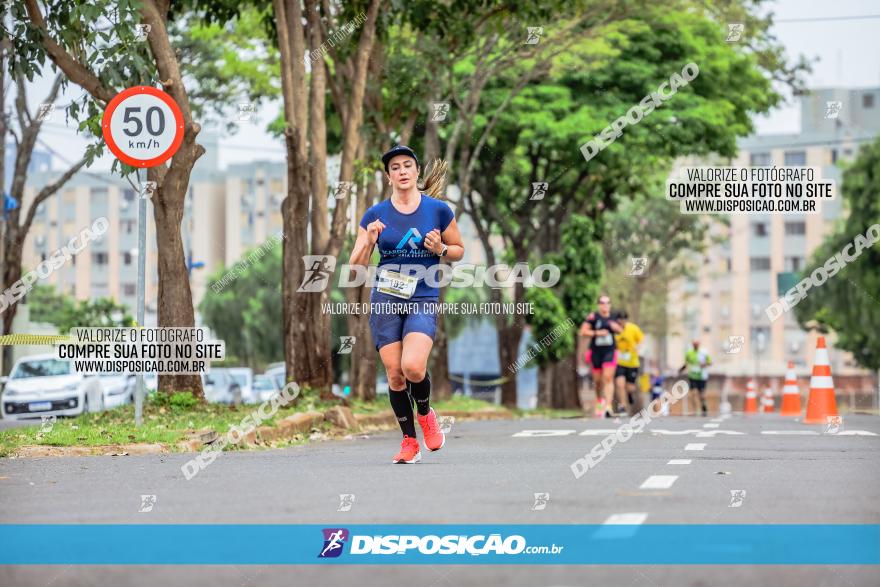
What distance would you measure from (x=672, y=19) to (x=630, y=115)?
105 inches

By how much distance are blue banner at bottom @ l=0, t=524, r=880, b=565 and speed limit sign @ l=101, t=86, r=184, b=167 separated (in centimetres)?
760

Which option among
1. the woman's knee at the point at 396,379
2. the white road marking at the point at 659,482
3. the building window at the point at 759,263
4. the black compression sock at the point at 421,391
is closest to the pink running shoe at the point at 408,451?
the black compression sock at the point at 421,391

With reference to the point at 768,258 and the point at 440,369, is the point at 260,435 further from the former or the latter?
the point at 768,258

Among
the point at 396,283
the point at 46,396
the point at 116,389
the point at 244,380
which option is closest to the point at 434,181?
the point at 396,283

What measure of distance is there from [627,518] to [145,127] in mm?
8413

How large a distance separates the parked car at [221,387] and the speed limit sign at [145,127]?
30.1 metres

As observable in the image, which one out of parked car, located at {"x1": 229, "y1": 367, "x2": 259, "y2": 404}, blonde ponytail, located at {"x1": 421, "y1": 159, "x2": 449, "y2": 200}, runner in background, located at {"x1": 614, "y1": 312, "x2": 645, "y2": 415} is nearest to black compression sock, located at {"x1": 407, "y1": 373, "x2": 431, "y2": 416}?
blonde ponytail, located at {"x1": 421, "y1": 159, "x2": 449, "y2": 200}

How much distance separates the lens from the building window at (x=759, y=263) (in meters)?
112

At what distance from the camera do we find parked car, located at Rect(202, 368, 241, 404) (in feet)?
149

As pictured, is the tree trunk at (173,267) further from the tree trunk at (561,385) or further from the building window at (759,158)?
the building window at (759,158)

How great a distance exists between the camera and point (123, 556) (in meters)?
6.30

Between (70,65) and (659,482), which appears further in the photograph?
(70,65)

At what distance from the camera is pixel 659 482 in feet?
30.6

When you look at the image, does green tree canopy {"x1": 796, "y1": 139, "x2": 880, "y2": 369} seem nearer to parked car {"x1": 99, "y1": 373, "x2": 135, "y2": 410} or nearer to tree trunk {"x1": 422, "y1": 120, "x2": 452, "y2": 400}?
tree trunk {"x1": 422, "y1": 120, "x2": 452, "y2": 400}
